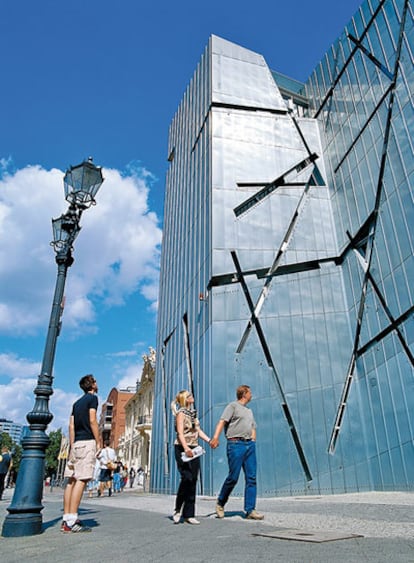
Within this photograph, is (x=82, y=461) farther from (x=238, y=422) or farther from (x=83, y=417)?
(x=238, y=422)

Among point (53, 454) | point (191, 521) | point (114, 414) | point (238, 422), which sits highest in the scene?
point (114, 414)

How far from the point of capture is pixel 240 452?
5.09 metres

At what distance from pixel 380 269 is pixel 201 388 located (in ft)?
21.5

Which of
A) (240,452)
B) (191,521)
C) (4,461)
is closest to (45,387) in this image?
(191,521)

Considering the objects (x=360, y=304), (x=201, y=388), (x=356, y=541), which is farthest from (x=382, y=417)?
(x=356, y=541)

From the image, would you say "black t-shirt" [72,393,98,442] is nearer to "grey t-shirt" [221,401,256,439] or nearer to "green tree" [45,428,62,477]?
"grey t-shirt" [221,401,256,439]

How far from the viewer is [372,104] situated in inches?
528

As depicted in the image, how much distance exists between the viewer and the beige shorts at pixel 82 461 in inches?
180

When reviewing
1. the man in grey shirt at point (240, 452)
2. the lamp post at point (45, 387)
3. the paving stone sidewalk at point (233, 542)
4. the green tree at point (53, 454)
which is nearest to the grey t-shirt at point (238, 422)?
the man in grey shirt at point (240, 452)

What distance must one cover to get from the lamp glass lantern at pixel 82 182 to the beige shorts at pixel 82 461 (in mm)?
3483

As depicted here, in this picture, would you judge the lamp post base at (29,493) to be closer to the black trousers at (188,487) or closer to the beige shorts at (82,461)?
the beige shorts at (82,461)

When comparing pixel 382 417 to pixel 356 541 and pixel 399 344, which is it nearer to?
pixel 399 344

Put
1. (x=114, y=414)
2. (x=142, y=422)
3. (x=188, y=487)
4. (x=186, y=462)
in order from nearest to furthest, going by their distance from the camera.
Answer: (x=188, y=487) → (x=186, y=462) → (x=142, y=422) → (x=114, y=414)

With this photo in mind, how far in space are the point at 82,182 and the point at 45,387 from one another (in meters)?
3.03
